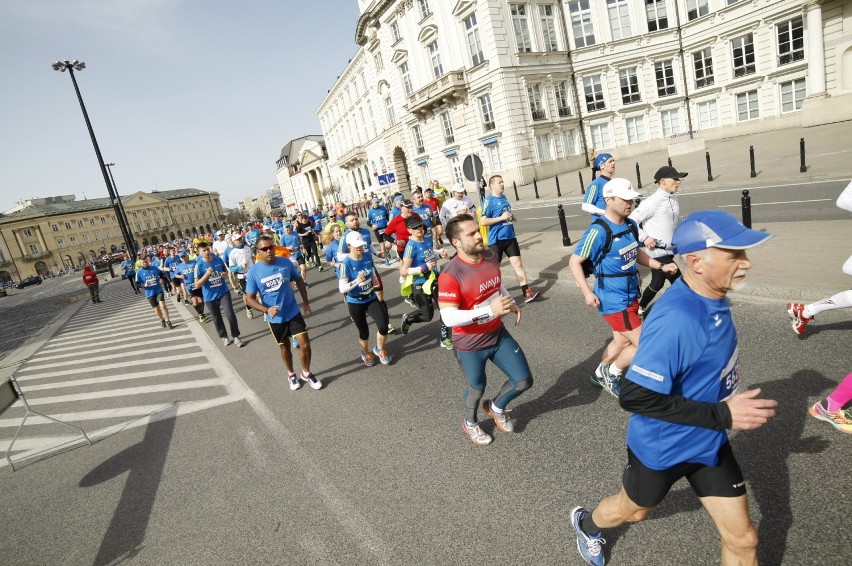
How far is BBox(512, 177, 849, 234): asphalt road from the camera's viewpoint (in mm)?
9219

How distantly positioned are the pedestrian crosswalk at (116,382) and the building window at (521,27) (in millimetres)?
28358

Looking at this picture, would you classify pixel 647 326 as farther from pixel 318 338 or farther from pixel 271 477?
pixel 318 338

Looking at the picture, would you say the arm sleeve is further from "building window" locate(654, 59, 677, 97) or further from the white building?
"building window" locate(654, 59, 677, 97)

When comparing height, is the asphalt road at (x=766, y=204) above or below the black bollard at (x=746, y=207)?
below

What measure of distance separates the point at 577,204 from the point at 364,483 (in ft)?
56.6

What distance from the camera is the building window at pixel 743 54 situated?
90.8 ft

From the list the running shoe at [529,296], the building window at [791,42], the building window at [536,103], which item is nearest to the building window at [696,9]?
the building window at [791,42]

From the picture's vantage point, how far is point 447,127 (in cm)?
3681

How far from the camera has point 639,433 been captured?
6.68 feet

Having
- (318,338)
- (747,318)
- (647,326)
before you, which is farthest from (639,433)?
(318,338)

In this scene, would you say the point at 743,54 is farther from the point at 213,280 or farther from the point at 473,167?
the point at 213,280

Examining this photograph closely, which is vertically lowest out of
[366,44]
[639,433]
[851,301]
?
[851,301]

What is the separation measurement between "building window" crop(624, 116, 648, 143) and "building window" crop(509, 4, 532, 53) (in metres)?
9.54

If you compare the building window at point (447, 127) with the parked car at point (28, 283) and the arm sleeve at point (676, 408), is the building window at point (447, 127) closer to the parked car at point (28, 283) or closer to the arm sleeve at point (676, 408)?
the arm sleeve at point (676, 408)
